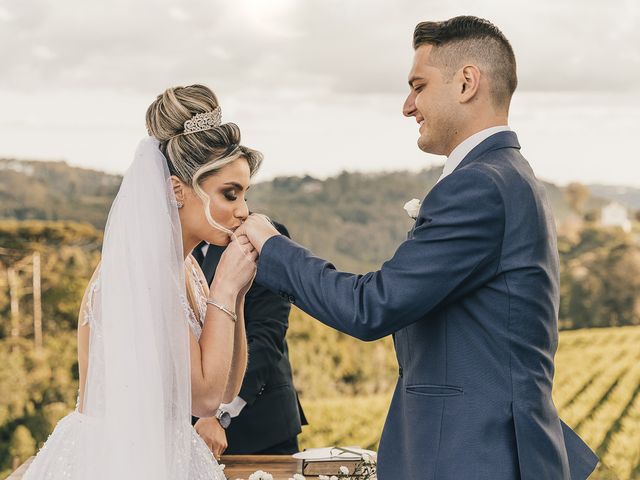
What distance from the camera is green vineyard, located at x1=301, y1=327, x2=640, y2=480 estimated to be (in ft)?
26.6

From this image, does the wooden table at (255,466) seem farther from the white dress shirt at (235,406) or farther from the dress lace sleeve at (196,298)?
the dress lace sleeve at (196,298)

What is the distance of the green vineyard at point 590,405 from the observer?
8102mm

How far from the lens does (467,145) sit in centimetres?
212

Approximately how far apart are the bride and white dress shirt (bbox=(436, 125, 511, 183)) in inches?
23.5

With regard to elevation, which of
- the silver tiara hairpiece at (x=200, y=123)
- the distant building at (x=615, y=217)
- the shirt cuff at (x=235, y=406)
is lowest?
the shirt cuff at (x=235, y=406)

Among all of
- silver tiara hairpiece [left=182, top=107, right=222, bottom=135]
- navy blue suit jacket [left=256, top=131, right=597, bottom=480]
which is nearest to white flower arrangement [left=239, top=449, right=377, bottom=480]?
navy blue suit jacket [left=256, top=131, right=597, bottom=480]

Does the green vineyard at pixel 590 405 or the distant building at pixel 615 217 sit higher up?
the distant building at pixel 615 217

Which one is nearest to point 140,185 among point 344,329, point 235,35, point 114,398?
point 114,398

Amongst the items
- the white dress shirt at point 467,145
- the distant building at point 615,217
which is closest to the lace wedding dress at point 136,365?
the white dress shirt at point 467,145

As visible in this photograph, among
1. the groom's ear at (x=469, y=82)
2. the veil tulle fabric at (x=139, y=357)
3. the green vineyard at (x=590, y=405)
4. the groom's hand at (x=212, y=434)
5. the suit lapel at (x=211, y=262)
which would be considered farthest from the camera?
the green vineyard at (x=590, y=405)

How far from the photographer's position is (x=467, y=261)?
1.94m

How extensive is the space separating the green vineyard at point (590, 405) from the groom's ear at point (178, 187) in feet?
19.1

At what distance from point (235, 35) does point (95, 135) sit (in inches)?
63.3

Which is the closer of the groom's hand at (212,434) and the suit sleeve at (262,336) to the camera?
the groom's hand at (212,434)
